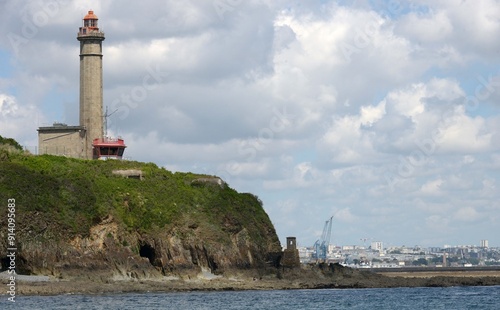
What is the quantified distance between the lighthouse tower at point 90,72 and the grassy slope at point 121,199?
8.45 m

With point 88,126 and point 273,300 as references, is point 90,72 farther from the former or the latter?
point 273,300

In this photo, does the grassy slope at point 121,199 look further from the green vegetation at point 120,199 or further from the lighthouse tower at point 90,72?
the lighthouse tower at point 90,72

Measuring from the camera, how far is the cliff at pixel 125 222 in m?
106

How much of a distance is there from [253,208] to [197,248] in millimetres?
15953

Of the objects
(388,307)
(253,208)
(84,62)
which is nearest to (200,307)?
(388,307)

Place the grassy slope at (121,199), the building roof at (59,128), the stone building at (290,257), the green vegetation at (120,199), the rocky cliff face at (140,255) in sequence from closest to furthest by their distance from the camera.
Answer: the rocky cliff face at (140,255), the green vegetation at (120,199), the grassy slope at (121,199), the stone building at (290,257), the building roof at (59,128)

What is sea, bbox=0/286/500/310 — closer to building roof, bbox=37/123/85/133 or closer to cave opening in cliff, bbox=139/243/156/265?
cave opening in cliff, bbox=139/243/156/265

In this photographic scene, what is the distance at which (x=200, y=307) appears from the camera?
89.5 m

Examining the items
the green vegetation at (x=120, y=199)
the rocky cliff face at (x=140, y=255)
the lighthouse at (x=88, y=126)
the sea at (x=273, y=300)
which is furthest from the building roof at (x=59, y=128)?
the sea at (x=273, y=300)

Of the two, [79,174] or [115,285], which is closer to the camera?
[115,285]

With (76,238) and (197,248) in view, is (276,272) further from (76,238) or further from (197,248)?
(76,238)

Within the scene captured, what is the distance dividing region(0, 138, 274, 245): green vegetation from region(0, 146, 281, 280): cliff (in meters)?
0.11

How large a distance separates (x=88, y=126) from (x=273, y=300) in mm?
43095

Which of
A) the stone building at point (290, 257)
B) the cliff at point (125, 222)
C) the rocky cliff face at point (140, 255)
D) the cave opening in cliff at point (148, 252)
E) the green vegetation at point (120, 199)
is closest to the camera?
the rocky cliff face at point (140, 255)
